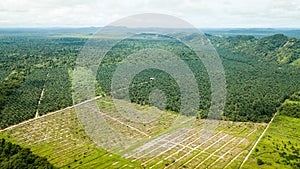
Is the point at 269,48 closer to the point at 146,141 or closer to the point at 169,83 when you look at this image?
the point at 169,83

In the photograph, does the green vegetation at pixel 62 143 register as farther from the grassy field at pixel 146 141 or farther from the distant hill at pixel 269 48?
the distant hill at pixel 269 48

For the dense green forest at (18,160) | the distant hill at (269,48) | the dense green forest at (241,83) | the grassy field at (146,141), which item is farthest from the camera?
the distant hill at (269,48)

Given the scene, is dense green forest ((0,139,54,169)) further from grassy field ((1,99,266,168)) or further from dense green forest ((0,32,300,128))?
dense green forest ((0,32,300,128))

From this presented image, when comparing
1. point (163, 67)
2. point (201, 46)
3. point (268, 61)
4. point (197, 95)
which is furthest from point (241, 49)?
point (197, 95)

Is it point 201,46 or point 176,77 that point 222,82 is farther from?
point 201,46

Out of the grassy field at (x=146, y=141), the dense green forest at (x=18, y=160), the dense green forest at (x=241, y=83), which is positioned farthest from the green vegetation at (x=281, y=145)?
the dense green forest at (x=18, y=160)
